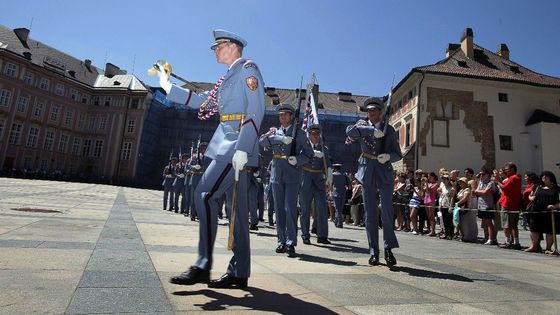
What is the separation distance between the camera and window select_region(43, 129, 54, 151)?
2188 inches

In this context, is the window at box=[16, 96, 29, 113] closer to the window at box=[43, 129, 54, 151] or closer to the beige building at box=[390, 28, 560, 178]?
the window at box=[43, 129, 54, 151]

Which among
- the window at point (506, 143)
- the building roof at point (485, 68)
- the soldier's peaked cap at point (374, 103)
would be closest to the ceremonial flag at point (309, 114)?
the soldier's peaked cap at point (374, 103)

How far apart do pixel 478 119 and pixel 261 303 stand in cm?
3507

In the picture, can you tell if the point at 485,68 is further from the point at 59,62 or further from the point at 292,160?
the point at 59,62

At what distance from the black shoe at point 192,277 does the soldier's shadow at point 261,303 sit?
11cm

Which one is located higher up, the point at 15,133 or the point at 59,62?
the point at 59,62

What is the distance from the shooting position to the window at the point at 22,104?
51.6 meters

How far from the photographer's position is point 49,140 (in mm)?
56062

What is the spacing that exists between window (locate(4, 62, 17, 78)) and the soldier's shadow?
2326 inches

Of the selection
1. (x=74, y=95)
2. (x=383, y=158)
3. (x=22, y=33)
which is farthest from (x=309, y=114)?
(x=22, y=33)

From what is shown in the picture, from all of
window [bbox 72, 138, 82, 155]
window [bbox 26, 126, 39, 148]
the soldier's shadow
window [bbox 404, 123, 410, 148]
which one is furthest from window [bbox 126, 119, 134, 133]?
the soldier's shadow

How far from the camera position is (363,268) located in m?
4.35

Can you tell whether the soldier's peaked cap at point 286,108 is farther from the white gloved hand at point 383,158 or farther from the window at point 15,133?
the window at point 15,133

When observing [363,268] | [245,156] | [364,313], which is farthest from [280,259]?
[364,313]
